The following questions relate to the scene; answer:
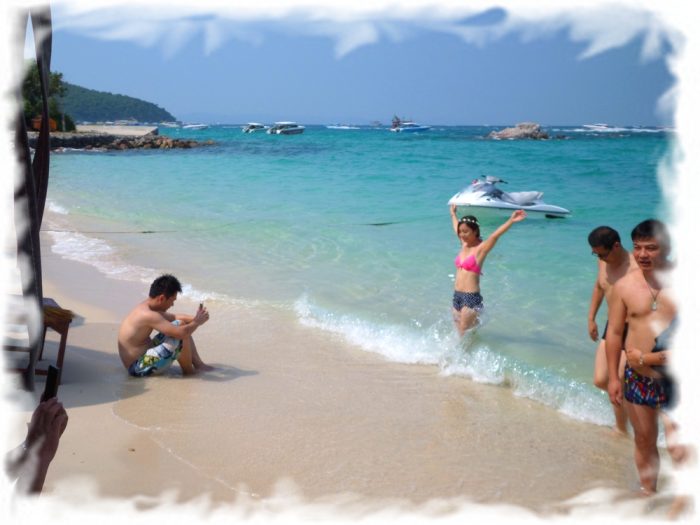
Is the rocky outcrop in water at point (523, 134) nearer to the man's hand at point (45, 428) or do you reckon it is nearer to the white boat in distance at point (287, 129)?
the white boat in distance at point (287, 129)

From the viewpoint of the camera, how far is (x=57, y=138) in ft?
145

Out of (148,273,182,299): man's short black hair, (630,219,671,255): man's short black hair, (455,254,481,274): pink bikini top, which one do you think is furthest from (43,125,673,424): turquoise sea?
(148,273,182,299): man's short black hair

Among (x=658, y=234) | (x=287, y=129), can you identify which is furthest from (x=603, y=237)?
(x=287, y=129)

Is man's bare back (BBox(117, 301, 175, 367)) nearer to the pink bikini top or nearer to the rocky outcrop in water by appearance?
the pink bikini top

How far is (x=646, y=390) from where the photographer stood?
11.1ft

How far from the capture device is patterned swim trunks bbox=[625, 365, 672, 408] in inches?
131

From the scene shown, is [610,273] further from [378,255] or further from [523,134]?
[523,134]

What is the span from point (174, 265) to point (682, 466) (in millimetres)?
8151

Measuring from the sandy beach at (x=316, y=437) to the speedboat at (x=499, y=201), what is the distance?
9002mm

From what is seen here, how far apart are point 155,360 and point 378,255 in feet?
20.3

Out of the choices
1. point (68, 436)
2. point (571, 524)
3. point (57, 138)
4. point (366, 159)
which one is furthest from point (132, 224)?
point (57, 138)

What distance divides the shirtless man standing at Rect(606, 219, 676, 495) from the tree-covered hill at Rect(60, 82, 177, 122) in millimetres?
143306

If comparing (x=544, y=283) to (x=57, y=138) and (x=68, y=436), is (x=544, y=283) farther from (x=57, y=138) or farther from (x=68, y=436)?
(x=57, y=138)

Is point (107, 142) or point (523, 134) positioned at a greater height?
point (523, 134)
